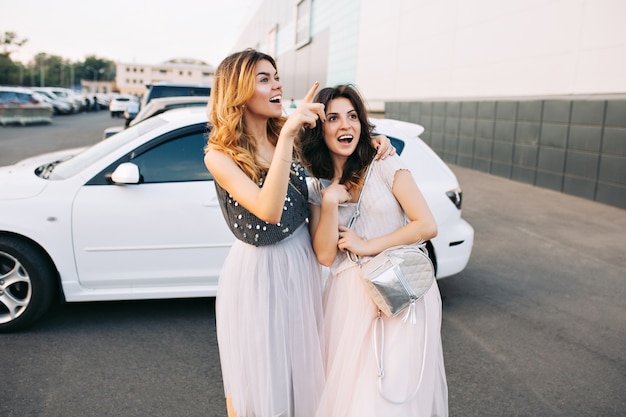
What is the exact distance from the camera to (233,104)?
2.06m

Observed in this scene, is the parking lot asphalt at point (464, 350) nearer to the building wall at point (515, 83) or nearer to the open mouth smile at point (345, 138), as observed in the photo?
the open mouth smile at point (345, 138)

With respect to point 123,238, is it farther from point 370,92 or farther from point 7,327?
point 370,92

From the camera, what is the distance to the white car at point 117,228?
403cm

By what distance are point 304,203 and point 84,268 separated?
2.47m

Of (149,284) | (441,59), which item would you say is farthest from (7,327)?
(441,59)

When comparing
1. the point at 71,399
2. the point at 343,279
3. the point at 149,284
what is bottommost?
the point at 71,399

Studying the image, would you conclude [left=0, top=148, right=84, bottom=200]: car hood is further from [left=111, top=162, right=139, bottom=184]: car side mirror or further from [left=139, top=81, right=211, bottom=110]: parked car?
[left=139, top=81, right=211, bottom=110]: parked car

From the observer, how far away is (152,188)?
13.7ft

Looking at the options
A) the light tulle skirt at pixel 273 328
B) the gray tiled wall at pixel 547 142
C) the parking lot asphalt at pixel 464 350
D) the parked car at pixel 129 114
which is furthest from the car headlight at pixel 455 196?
the parked car at pixel 129 114

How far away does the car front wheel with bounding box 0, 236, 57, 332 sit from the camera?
4000 mm

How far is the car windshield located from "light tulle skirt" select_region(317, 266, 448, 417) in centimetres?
274

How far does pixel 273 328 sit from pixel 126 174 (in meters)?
2.22

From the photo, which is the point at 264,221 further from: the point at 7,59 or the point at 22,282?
the point at 7,59

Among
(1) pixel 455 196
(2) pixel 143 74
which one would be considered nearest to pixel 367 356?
(1) pixel 455 196
